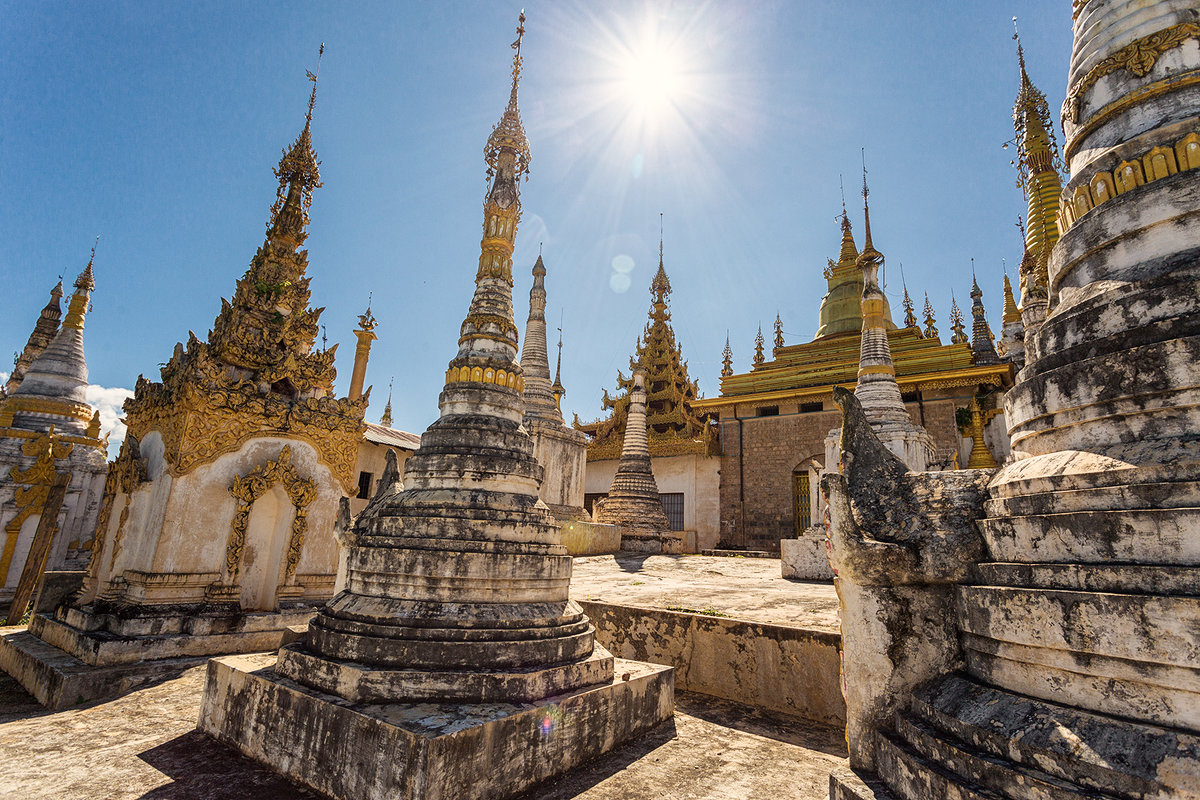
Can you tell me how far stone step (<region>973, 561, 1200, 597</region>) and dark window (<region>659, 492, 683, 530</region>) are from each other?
23.3m

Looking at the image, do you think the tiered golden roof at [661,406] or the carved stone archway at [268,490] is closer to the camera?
the carved stone archway at [268,490]

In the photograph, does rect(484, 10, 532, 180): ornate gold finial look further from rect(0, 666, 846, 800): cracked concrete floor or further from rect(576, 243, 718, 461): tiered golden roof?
rect(576, 243, 718, 461): tiered golden roof

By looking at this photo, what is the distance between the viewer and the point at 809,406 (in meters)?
23.8

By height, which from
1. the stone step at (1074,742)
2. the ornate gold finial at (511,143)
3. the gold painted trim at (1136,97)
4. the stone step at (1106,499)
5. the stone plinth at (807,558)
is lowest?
the stone step at (1074,742)

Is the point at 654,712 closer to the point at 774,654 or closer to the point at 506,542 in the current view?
the point at 774,654

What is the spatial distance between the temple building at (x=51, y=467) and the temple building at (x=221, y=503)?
166 inches

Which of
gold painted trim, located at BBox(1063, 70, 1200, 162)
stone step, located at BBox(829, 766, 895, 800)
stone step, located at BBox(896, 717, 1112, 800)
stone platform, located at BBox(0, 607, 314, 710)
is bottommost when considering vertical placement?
stone platform, located at BBox(0, 607, 314, 710)

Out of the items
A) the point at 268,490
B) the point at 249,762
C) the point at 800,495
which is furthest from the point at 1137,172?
the point at 800,495

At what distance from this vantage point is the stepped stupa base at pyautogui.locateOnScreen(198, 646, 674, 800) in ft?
10.5

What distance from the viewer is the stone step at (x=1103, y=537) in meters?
2.42

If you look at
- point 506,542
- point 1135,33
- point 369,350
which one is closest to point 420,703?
point 506,542

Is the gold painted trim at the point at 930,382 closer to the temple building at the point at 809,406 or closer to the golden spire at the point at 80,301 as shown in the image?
the temple building at the point at 809,406

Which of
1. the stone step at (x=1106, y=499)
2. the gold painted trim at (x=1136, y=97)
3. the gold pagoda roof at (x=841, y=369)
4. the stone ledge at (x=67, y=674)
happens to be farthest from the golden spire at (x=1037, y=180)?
the stone ledge at (x=67, y=674)

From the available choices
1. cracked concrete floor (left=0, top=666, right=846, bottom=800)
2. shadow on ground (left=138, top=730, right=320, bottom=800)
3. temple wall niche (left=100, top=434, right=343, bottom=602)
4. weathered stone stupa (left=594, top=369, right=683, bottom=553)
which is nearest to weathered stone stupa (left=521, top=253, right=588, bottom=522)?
weathered stone stupa (left=594, top=369, right=683, bottom=553)
